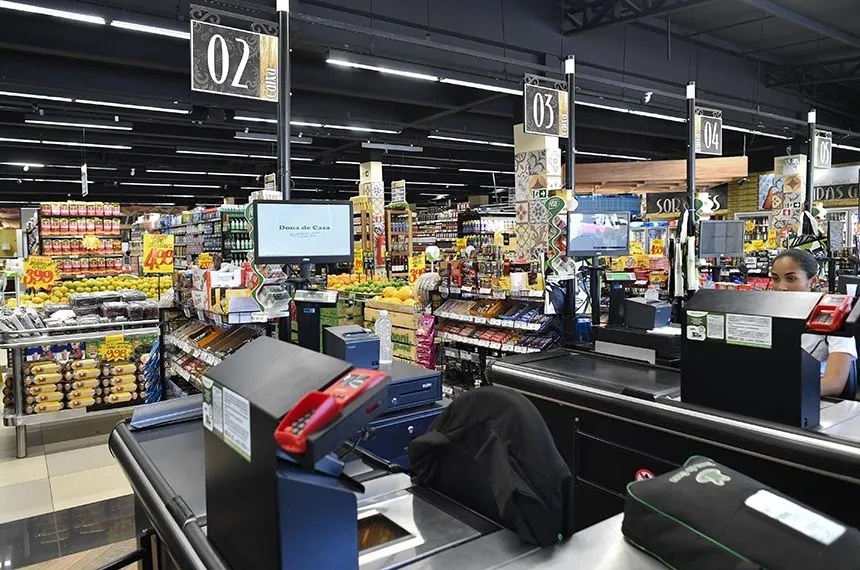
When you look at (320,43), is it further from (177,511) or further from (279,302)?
(177,511)

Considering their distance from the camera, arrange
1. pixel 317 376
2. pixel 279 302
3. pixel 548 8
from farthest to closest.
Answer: pixel 548 8 < pixel 279 302 < pixel 317 376

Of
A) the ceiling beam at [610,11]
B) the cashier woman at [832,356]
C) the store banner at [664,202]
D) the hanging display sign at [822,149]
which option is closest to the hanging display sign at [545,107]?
the ceiling beam at [610,11]

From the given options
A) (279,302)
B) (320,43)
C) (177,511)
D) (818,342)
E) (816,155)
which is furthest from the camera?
(816,155)

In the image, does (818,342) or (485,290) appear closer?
(818,342)

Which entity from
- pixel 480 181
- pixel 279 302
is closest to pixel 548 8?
pixel 279 302

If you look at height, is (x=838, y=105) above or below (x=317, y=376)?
above

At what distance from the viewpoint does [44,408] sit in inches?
206

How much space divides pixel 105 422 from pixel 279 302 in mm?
3418

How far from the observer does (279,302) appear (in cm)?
355

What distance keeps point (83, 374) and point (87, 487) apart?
1347mm

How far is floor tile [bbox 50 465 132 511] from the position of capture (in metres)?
4.16

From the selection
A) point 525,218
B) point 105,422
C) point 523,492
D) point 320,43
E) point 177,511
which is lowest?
point 105,422

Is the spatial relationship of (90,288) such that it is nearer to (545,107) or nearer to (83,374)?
(83,374)

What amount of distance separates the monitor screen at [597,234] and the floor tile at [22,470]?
4.18 meters
